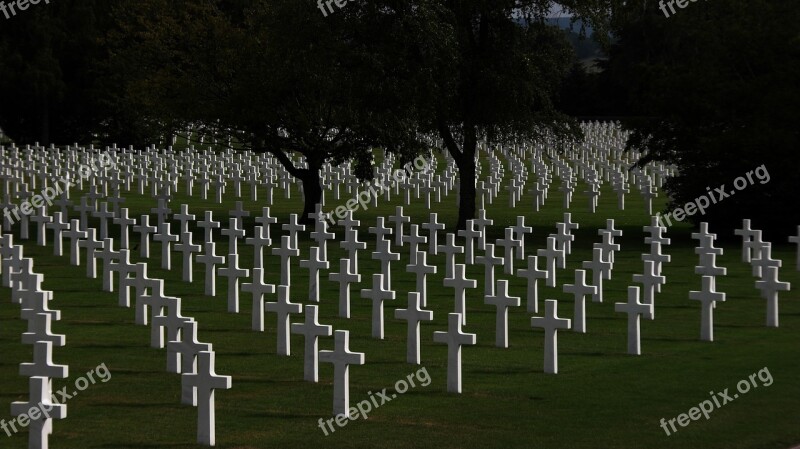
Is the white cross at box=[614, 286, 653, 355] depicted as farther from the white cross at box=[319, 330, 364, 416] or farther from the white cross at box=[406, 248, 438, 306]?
the white cross at box=[319, 330, 364, 416]

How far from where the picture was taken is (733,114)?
1155 inches

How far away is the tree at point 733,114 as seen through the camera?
28188 mm

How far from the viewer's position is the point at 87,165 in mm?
43719

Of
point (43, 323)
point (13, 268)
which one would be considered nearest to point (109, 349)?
point (43, 323)

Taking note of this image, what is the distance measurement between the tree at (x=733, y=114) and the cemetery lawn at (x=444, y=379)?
7812mm

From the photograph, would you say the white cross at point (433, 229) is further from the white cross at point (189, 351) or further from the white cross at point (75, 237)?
the white cross at point (189, 351)

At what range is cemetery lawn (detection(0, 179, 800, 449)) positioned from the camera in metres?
10.7

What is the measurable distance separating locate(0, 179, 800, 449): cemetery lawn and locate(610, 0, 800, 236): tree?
7812mm

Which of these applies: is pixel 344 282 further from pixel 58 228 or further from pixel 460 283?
pixel 58 228

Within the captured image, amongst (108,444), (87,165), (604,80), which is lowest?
(108,444)

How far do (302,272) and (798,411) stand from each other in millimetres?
11339

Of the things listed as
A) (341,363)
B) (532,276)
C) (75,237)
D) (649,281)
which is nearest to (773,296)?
(649,281)

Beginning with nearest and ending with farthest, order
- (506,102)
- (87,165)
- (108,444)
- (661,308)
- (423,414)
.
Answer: (108,444)
(423,414)
(661,308)
(506,102)
(87,165)

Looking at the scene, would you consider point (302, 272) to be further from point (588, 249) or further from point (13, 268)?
point (588, 249)
